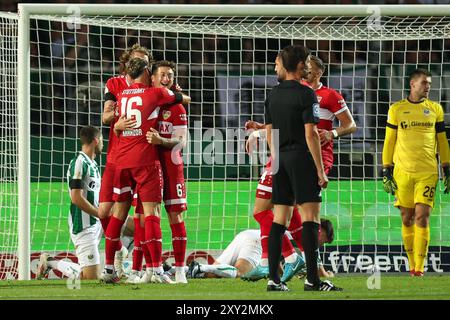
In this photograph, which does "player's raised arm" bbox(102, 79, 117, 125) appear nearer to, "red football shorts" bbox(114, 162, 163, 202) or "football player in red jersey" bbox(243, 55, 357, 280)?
"red football shorts" bbox(114, 162, 163, 202)

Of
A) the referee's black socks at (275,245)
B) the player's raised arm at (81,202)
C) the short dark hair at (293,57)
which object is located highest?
the short dark hair at (293,57)

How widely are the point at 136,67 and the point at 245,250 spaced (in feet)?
7.17

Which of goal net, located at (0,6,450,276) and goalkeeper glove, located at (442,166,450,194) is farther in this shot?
goal net, located at (0,6,450,276)

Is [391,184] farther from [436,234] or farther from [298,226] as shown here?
[436,234]

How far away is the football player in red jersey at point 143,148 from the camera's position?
781 cm

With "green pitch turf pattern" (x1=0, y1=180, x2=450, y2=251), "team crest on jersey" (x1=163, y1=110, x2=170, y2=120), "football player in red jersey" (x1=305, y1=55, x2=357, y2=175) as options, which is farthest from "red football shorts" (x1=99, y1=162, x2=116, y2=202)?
"green pitch turf pattern" (x1=0, y1=180, x2=450, y2=251)

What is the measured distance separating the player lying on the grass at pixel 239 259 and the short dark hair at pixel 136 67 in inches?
78.6

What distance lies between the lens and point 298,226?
8539 millimetres

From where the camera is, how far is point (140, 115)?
7809mm

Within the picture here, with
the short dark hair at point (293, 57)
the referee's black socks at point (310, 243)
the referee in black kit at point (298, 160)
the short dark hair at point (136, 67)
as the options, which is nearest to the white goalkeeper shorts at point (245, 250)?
the short dark hair at point (136, 67)

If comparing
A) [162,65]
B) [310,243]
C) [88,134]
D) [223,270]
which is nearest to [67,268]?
[88,134]

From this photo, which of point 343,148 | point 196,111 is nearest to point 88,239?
point 343,148

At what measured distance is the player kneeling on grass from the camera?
9.09 meters

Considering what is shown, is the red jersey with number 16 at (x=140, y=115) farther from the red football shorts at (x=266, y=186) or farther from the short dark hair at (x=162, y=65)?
the red football shorts at (x=266, y=186)
